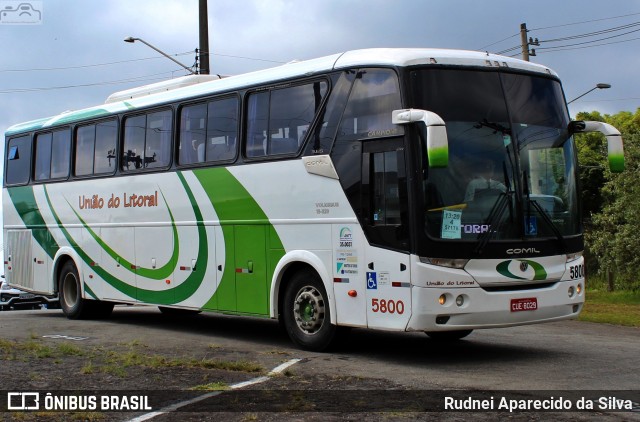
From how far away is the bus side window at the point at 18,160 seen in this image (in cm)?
1955

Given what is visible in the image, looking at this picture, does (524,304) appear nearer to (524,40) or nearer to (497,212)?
(497,212)

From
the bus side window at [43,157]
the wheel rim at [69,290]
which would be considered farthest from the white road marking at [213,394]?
the bus side window at [43,157]

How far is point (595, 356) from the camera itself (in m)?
11.8

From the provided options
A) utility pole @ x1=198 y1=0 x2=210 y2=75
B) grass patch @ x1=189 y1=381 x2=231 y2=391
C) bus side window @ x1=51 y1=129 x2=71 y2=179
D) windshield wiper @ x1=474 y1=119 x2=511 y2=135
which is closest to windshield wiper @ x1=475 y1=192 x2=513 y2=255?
windshield wiper @ x1=474 y1=119 x2=511 y2=135

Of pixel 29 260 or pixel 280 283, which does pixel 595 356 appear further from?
pixel 29 260

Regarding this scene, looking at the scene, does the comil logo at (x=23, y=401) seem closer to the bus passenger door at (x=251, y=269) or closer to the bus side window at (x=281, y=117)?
the bus passenger door at (x=251, y=269)

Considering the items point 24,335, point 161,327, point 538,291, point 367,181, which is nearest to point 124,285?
point 161,327

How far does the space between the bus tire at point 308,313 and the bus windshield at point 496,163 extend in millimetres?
2133

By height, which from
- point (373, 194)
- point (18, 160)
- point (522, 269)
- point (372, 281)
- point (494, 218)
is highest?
point (18, 160)

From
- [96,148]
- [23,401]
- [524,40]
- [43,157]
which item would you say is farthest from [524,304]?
[524,40]

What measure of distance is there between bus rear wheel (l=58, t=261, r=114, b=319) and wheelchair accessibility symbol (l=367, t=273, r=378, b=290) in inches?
330

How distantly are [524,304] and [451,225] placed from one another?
4.51 feet

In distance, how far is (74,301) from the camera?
18.4 meters

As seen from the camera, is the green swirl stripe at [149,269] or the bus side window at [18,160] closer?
the green swirl stripe at [149,269]
